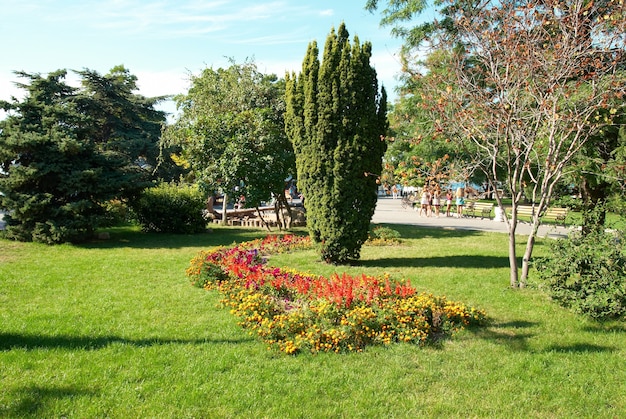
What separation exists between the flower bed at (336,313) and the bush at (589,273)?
53.9 inches

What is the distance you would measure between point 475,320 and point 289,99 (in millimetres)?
6290

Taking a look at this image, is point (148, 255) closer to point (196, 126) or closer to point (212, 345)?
point (196, 126)

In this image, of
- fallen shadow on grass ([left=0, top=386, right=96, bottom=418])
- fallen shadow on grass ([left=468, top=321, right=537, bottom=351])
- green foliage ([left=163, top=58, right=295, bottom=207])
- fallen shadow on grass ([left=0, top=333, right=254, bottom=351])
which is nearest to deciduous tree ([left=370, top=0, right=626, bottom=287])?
fallen shadow on grass ([left=468, top=321, right=537, bottom=351])

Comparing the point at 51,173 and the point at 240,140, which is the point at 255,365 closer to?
the point at 240,140

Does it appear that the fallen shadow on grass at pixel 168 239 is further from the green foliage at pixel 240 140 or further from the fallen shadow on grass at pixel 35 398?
the fallen shadow on grass at pixel 35 398

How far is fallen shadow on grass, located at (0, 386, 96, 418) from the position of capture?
3449 millimetres

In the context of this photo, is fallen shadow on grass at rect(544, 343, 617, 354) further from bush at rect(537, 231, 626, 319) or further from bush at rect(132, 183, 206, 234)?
bush at rect(132, 183, 206, 234)

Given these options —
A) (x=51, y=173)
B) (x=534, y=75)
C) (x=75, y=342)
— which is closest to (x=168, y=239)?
(x=51, y=173)

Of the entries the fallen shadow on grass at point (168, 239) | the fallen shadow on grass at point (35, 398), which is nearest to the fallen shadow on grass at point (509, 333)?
the fallen shadow on grass at point (35, 398)

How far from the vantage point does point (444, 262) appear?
1002 cm

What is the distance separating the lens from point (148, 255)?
1088 cm

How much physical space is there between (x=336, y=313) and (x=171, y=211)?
11291 millimetres

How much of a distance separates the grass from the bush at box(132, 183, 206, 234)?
312 inches

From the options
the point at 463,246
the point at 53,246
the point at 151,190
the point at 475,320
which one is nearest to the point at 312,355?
the point at 475,320
